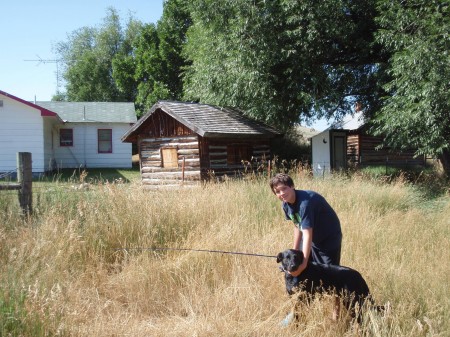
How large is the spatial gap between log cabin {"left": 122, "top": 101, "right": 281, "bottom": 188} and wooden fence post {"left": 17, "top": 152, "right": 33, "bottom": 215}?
29.0 ft

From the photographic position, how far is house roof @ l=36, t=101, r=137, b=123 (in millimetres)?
26828

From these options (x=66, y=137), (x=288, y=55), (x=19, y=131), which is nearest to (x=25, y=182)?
(x=288, y=55)

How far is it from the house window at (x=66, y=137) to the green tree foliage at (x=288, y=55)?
11599 mm

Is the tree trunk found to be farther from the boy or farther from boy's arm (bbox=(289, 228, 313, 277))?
boy's arm (bbox=(289, 228, 313, 277))

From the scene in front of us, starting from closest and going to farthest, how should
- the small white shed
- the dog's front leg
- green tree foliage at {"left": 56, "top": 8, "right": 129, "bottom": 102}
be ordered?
the dog's front leg < the small white shed < green tree foliage at {"left": 56, "top": 8, "right": 129, "bottom": 102}

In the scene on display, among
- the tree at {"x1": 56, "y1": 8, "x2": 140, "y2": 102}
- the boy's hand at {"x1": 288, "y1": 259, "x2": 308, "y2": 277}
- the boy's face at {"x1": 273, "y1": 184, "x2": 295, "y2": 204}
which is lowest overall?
the boy's hand at {"x1": 288, "y1": 259, "x2": 308, "y2": 277}

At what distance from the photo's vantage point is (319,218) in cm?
420

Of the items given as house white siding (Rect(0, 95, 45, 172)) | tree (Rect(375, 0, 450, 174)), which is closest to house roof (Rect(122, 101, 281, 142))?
tree (Rect(375, 0, 450, 174))

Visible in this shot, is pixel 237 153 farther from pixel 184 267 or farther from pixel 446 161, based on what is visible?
pixel 184 267

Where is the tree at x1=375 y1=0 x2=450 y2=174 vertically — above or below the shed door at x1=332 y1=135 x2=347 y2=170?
above

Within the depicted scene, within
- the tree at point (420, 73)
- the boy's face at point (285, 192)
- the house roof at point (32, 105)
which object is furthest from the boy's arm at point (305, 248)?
the house roof at point (32, 105)

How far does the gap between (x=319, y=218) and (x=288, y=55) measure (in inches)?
483

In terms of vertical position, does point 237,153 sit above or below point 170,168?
above

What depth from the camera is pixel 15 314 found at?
351 centimetres
